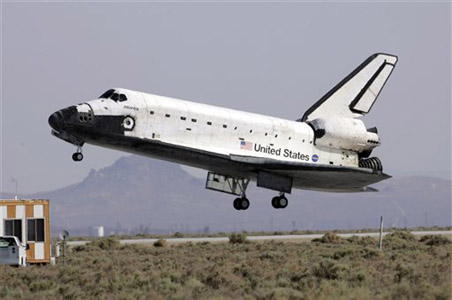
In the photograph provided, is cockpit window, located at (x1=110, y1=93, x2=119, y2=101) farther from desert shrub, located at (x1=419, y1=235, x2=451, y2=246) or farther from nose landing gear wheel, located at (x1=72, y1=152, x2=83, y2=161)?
desert shrub, located at (x1=419, y1=235, x2=451, y2=246)

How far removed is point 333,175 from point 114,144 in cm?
959

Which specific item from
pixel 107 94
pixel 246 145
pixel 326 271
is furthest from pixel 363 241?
pixel 107 94

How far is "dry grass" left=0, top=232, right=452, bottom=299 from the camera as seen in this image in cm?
2903

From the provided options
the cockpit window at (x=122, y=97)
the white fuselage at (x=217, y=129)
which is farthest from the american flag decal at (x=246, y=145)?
the cockpit window at (x=122, y=97)

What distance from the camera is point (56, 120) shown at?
114 feet

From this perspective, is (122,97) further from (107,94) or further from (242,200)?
(242,200)

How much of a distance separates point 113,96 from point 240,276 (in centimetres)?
810

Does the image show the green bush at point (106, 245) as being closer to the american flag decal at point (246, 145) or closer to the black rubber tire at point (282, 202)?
the black rubber tire at point (282, 202)

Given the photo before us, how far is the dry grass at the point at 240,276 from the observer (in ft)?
95.2

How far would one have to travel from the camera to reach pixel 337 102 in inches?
1716

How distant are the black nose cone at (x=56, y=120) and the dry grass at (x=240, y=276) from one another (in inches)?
213

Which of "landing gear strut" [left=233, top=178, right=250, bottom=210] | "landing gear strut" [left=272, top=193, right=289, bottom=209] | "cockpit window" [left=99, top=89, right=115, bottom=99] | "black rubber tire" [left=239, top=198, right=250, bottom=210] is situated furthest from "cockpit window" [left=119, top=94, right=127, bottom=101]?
"landing gear strut" [left=272, top=193, right=289, bottom=209]

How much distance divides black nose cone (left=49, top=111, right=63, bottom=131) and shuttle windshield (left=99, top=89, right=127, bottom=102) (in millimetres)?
1890

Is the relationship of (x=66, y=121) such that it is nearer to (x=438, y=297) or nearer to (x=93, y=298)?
(x=93, y=298)
